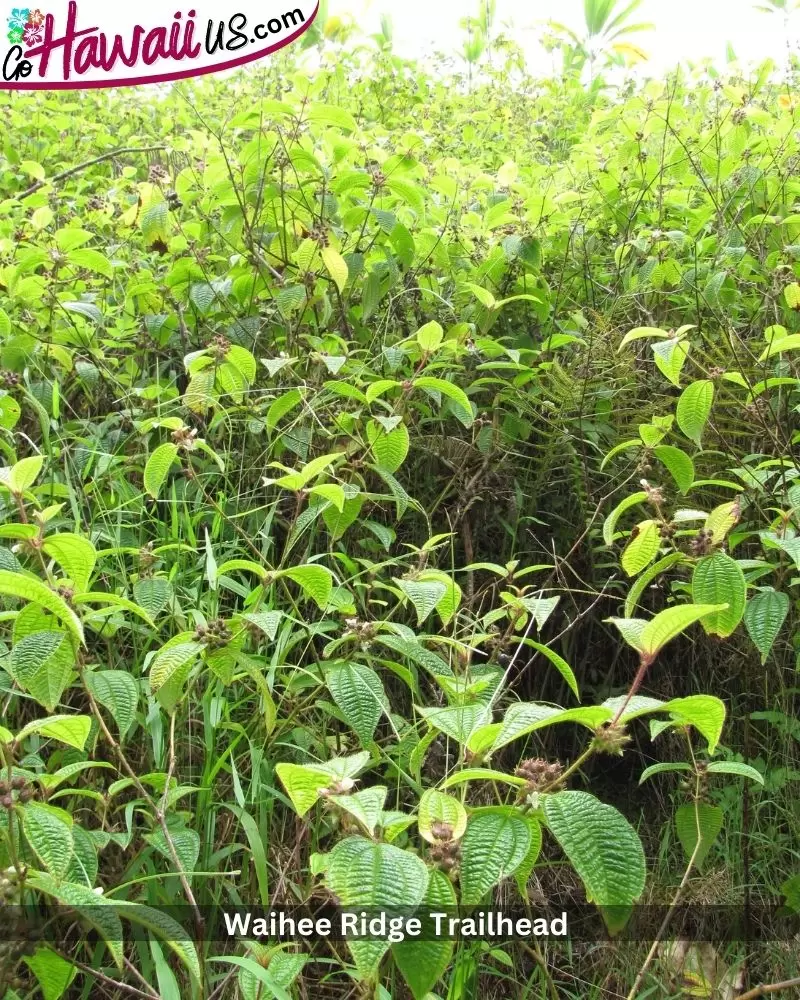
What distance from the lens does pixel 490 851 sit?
85 cm

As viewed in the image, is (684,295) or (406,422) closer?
(406,422)

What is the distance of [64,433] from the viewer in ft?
7.39

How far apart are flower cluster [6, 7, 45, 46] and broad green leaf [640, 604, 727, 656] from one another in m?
3.47

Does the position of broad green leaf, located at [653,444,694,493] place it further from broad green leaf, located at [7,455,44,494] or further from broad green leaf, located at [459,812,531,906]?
broad green leaf, located at [7,455,44,494]

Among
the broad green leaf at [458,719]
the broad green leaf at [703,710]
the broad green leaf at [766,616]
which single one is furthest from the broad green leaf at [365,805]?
the broad green leaf at [766,616]

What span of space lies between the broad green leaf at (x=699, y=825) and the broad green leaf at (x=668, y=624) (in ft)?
1.62

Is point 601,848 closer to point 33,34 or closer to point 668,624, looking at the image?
point 668,624

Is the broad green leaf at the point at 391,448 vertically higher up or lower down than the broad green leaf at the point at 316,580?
higher up

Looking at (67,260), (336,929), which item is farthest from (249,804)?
(67,260)

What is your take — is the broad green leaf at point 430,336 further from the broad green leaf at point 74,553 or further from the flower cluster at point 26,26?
the flower cluster at point 26,26

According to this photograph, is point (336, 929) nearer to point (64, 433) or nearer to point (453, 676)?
point (453, 676)

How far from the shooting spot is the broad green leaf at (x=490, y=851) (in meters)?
0.83

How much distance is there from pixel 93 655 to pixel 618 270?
1.69m

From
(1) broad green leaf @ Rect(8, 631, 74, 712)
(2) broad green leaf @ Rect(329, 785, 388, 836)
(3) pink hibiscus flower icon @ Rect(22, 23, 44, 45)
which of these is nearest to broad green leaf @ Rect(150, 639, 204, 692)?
(1) broad green leaf @ Rect(8, 631, 74, 712)
